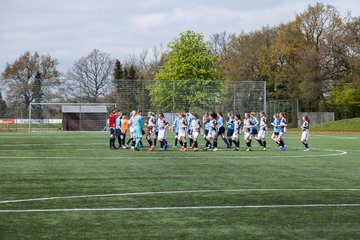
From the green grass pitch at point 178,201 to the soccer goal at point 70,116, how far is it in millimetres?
42333

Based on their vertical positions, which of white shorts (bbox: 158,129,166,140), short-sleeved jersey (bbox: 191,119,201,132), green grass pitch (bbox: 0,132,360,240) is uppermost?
short-sleeved jersey (bbox: 191,119,201,132)

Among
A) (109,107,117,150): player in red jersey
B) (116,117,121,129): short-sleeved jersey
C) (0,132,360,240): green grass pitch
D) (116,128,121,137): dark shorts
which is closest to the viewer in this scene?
(0,132,360,240): green grass pitch

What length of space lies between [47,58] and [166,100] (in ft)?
149

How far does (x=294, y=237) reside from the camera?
8414 mm

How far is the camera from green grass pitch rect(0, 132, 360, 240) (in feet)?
29.1

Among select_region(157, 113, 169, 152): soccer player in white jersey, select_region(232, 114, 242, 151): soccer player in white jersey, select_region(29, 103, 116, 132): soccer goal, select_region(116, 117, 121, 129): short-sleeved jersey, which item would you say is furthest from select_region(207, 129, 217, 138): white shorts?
select_region(29, 103, 116, 132): soccer goal

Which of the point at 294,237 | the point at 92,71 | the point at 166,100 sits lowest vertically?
the point at 294,237

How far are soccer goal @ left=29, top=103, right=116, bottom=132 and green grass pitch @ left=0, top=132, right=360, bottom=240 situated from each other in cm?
4233

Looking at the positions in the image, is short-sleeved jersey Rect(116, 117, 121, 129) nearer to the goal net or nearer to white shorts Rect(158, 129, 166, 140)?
white shorts Rect(158, 129, 166, 140)

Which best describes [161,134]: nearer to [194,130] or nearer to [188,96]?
[194,130]

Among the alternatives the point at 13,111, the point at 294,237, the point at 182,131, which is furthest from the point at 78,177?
the point at 13,111

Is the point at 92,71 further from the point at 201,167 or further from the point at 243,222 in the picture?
the point at 243,222

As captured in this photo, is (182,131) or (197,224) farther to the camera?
(182,131)

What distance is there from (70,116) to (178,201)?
5350 centimetres
